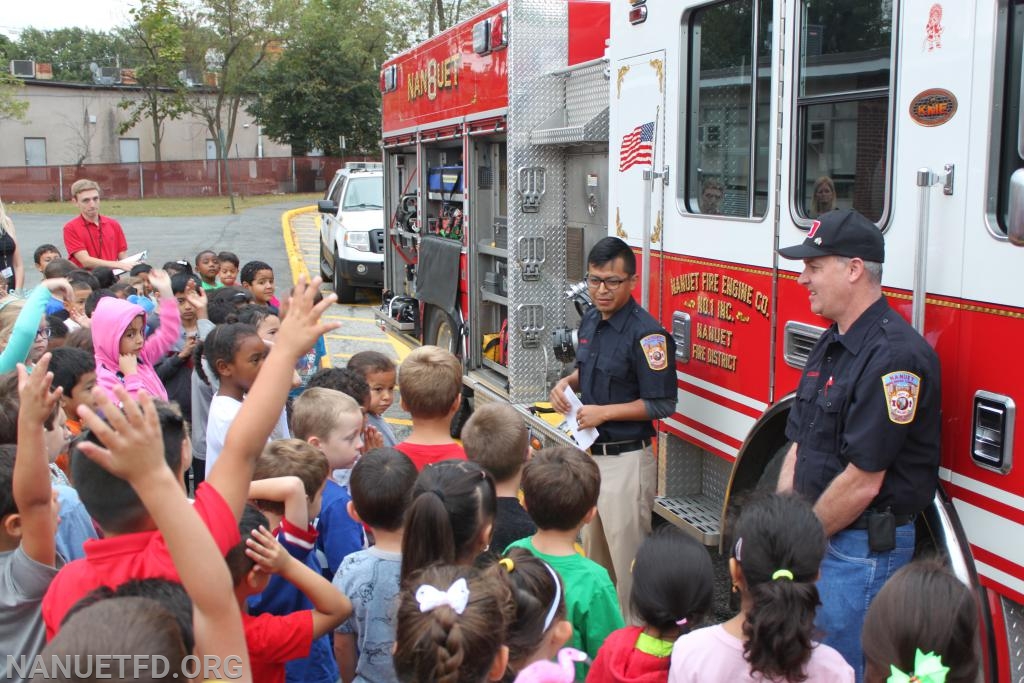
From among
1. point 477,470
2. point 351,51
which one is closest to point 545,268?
point 477,470

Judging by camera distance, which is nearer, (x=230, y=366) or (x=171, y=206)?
(x=230, y=366)

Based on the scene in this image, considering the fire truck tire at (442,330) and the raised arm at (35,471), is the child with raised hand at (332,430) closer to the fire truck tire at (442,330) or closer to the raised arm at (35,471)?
the raised arm at (35,471)

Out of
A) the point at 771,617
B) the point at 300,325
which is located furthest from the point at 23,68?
the point at 771,617

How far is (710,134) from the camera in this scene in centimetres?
478

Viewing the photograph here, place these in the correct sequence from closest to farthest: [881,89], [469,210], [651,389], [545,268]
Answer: [881,89], [651,389], [545,268], [469,210]

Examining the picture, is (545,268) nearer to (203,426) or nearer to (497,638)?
(203,426)

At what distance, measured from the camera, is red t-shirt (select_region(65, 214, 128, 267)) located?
8.66m

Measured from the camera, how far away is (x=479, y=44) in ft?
24.2

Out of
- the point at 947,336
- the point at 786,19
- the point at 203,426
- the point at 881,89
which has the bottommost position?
the point at 203,426

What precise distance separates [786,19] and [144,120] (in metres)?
54.8

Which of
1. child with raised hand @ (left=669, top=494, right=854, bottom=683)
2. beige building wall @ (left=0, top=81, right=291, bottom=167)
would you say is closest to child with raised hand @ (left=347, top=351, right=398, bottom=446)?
child with raised hand @ (left=669, top=494, right=854, bottom=683)

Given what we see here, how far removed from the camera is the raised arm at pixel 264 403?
7.64 feet

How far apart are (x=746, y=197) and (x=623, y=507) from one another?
149 cm

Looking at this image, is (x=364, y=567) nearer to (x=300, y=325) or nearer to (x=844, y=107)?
(x=300, y=325)
